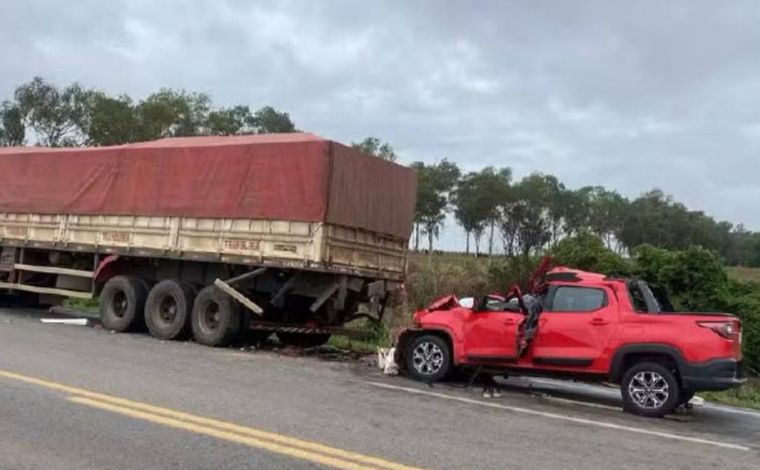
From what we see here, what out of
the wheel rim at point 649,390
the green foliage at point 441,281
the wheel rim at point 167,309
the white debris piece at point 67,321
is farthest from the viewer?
the green foliage at point 441,281

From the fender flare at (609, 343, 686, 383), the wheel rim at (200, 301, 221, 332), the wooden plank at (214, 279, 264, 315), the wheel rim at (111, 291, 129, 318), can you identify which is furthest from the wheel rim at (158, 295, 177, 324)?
the fender flare at (609, 343, 686, 383)

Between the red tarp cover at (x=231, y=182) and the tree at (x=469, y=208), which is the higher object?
the tree at (x=469, y=208)

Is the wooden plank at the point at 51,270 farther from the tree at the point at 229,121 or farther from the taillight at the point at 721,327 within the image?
the tree at the point at 229,121

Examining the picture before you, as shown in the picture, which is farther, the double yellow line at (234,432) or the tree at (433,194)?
the tree at (433,194)

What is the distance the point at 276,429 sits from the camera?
7.18 metres

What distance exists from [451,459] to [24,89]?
58658mm

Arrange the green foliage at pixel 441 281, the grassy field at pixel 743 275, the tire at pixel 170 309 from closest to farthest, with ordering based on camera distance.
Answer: the tire at pixel 170 309 < the green foliage at pixel 441 281 < the grassy field at pixel 743 275

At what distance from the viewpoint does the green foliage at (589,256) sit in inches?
813

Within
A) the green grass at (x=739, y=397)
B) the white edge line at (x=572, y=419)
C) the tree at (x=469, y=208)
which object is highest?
the tree at (x=469, y=208)

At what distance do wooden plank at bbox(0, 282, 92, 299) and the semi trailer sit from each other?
0.16ft

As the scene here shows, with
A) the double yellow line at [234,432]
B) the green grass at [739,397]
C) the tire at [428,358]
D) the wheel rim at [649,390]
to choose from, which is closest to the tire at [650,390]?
the wheel rim at [649,390]

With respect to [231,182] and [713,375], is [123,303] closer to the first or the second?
[231,182]

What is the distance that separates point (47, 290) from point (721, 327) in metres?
13.1

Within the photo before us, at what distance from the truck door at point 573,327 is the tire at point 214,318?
552 cm
